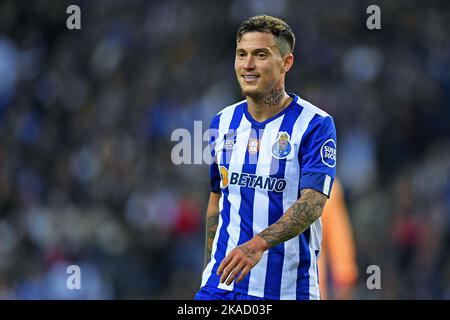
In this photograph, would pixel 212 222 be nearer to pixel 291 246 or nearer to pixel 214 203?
pixel 214 203

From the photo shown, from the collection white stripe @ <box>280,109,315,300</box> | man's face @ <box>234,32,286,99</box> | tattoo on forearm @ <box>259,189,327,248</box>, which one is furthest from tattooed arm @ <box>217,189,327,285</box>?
man's face @ <box>234,32,286,99</box>

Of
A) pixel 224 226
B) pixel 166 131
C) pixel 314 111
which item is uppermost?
pixel 166 131

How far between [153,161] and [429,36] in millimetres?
3757

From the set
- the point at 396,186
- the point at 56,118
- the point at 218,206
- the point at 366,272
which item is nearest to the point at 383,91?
the point at 396,186

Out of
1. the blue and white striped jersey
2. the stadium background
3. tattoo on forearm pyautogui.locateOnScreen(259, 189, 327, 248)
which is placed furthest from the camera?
the stadium background

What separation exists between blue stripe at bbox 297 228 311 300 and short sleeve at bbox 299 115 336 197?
0.26 metres

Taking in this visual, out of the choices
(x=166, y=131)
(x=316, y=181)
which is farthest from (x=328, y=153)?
(x=166, y=131)

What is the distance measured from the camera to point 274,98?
4.85 m

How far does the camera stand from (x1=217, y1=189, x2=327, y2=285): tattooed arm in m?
4.14

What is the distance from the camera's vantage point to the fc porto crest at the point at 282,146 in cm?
470

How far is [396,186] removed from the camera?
1030 centimetres

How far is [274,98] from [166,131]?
644 centimetres

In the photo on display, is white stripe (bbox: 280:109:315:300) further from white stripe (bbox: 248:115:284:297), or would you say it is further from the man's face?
the man's face

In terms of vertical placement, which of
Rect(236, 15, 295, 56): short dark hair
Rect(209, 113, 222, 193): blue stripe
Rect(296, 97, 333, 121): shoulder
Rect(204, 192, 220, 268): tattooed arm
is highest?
Rect(236, 15, 295, 56): short dark hair
